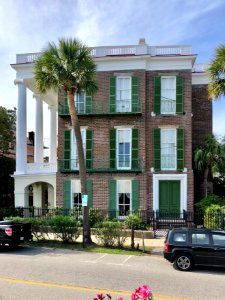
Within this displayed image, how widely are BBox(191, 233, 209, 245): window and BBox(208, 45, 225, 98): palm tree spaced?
7.30m

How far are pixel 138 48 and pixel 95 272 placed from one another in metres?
15.9

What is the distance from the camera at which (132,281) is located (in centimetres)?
1035

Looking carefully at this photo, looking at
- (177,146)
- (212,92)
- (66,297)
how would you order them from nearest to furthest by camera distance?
(66,297) → (212,92) → (177,146)

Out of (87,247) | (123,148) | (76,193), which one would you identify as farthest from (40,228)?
(123,148)

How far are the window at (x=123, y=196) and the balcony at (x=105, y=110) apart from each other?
4.48 meters

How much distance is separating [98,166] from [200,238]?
12083mm

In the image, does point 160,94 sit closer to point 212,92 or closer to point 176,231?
point 212,92

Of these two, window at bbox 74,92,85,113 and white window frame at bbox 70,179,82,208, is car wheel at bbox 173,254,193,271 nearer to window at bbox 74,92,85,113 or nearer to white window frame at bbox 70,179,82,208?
white window frame at bbox 70,179,82,208

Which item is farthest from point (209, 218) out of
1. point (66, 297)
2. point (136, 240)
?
point (66, 297)

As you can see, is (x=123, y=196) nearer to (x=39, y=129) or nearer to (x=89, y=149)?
(x=89, y=149)

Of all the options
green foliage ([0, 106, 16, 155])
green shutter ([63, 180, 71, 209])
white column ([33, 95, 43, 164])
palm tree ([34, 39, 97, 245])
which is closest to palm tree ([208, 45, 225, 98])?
palm tree ([34, 39, 97, 245])

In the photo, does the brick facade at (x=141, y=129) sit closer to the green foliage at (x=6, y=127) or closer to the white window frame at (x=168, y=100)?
the white window frame at (x=168, y=100)

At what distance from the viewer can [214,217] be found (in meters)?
18.2

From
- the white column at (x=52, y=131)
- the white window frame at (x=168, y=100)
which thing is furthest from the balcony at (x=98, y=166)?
the white column at (x=52, y=131)
